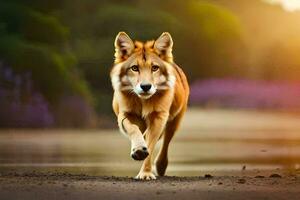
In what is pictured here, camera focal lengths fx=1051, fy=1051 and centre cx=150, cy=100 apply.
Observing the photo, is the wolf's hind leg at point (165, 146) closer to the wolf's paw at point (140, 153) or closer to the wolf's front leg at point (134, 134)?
the wolf's front leg at point (134, 134)

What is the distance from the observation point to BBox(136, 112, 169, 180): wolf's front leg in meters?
9.10

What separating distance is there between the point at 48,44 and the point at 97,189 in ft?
23.3

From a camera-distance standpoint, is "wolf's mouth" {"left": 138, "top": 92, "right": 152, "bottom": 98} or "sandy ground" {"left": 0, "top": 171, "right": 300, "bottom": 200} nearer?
"sandy ground" {"left": 0, "top": 171, "right": 300, "bottom": 200}

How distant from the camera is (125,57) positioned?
9.23 meters

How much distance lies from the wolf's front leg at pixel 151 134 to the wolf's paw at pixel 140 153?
506 millimetres

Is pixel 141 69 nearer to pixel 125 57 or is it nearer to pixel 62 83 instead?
pixel 125 57

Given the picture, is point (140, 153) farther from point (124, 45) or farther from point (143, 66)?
point (124, 45)

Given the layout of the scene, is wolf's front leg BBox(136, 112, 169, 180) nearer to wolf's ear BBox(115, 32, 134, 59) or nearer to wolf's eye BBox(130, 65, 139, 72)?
wolf's eye BBox(130, 65, 139, 72)

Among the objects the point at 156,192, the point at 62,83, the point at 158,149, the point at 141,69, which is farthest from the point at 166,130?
the point at 62,83

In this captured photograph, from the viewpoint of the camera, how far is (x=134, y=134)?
28.8ft

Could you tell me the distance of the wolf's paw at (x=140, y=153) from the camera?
8.52m

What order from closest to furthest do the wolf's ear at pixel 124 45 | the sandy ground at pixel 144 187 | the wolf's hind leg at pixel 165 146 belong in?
the sandy ground at pixel 144 187 → the wolf's ear at pixel 124 45 → the wolf's hind leg at pixel 165 146

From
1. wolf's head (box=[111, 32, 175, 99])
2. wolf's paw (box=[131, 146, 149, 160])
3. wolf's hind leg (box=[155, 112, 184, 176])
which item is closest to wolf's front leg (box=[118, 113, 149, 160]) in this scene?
wolf's paw (box=[131, 146, 149, 160])

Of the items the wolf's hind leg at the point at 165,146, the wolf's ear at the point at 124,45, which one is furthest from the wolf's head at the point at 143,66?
the wolf's hind leg at the point at 165,146
